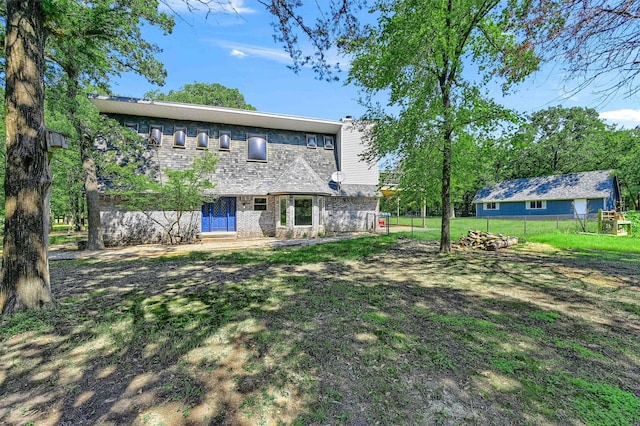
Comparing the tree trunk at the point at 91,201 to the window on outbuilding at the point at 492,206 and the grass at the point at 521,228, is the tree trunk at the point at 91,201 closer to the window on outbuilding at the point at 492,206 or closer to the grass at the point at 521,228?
the grass at the point at 521,228

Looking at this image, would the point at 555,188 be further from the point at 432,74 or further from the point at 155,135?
the point at 155,135

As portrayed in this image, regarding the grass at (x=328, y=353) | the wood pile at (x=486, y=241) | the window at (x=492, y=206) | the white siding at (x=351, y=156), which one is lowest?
the grass at (x=328, y=353)

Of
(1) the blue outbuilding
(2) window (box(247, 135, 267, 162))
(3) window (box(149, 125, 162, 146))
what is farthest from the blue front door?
(1) the blue outbuilding

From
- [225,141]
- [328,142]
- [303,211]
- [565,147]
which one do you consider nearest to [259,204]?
[303,211]

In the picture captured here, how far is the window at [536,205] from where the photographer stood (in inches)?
1290

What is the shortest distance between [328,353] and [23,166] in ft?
17.5

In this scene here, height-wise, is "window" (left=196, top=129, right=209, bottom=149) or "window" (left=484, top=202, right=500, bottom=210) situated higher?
"window" (left=196, top=129, right=209, bottom=149)

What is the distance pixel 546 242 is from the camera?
1167 centimetres

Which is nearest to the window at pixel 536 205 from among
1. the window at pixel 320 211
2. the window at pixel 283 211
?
the window at pixel 320 211

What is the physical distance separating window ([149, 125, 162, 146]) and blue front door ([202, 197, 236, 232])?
4061mm

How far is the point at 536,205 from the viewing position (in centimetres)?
3344

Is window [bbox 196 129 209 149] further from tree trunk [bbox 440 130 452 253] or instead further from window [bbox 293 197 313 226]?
tree trunk [bbox 440 130 452 253]

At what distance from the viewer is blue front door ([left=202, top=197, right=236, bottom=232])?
1447 cm

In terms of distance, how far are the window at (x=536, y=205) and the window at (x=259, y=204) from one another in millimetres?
34903
